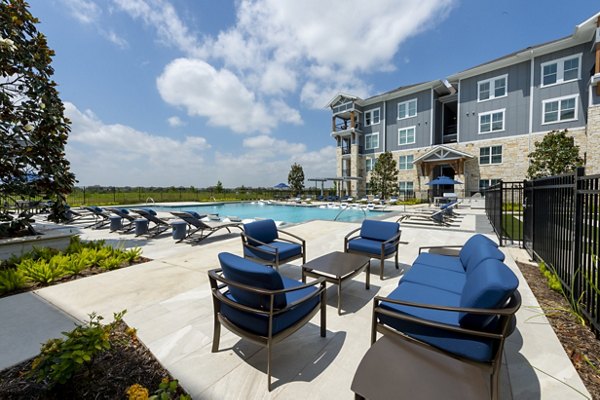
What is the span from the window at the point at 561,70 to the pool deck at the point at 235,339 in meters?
24.8

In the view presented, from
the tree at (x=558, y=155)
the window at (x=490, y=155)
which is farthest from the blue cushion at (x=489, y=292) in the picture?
the window at (x=490, y=155)

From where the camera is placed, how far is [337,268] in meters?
3.50

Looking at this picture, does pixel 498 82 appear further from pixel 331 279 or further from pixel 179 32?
pixel 331 279

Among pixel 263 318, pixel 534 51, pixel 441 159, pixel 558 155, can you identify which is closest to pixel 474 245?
pixel 263 318

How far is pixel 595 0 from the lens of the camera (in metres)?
15.9

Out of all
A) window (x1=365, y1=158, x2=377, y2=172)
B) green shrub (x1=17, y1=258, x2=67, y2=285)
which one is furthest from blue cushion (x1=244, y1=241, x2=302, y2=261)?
window (x1=365, y1=158, x2=377, y2=172)

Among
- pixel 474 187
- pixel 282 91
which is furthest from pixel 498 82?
pixel 282 91

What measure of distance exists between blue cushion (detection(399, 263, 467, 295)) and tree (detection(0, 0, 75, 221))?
7.23 metres

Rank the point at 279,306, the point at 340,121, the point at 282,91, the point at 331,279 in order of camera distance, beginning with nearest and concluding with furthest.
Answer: the point at 279,306
the point at 331,279
the point at 282,91
the point at 340,121

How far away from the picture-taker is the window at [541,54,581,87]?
61.1ft

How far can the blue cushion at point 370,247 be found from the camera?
439cm

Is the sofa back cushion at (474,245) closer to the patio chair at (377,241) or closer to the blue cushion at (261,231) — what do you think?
the patio chair at (377,241)

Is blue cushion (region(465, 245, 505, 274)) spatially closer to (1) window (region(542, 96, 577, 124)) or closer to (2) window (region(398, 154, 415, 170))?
(1) window (region(542, 96, 577, 124))

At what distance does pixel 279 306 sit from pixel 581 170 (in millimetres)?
Answer: 3776
